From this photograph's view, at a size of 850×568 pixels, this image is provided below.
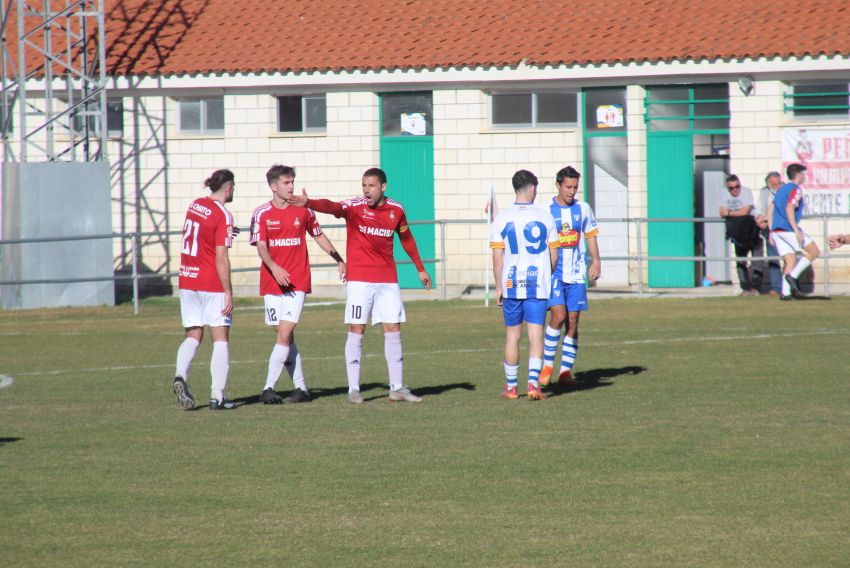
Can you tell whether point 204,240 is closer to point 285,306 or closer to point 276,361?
point 285,306

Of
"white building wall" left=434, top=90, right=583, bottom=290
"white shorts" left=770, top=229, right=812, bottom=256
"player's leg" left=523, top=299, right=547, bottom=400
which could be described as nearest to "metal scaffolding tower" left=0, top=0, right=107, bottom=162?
"white building wall" left=434, top=90, right=583, bottom=290

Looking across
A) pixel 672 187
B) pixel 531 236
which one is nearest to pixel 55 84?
pixel 672 187

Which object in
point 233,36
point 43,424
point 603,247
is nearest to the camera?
point 43,424

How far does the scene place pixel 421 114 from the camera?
26.6 m

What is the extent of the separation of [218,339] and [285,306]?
687 mm

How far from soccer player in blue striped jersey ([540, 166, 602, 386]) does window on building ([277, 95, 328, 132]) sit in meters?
14.3

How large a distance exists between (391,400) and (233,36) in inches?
672

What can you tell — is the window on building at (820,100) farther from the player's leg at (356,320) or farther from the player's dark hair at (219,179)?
the player's dark hair at (219,179)

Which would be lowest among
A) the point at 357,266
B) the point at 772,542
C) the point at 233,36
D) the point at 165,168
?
the point at 772,542

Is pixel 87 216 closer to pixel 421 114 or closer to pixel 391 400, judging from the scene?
pixel 421 114

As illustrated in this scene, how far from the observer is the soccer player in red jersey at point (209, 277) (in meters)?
11.5

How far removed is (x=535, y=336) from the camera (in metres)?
12.0

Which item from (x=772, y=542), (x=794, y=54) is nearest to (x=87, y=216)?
(x=794, y=54)

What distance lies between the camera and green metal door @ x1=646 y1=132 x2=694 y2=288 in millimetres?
25266
